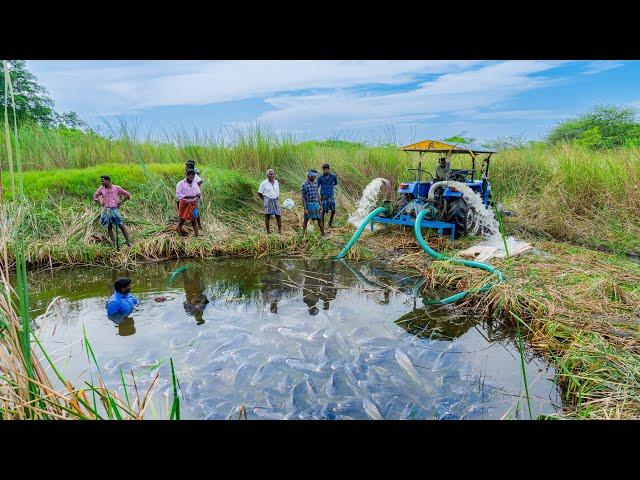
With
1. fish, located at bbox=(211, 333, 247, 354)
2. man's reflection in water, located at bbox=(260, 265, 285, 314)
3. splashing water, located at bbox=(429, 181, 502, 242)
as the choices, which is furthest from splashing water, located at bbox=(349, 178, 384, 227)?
fish, located at bbox=(211, 333, 247, 354)

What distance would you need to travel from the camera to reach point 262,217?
1027 cm

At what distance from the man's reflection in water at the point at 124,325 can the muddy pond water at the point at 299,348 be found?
0.07ft

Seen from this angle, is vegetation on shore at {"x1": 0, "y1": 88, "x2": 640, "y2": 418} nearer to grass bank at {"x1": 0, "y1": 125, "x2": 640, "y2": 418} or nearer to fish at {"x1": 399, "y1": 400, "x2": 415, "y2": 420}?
grass bank at {"x1": 0, "y1": 125, "x2": 640, "y2": 418}

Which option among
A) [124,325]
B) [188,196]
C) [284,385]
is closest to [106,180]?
[188,196]

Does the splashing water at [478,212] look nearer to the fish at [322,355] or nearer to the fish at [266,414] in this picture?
the fish at [322,355]

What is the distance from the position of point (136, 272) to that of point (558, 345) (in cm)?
668

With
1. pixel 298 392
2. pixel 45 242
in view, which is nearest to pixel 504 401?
pixel 298 392

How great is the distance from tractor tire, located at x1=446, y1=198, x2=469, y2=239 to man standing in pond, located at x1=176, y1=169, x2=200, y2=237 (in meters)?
5.27

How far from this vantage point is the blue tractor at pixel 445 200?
25.6 feet

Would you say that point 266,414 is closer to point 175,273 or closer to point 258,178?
point 175,273

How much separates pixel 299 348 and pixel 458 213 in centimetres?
504

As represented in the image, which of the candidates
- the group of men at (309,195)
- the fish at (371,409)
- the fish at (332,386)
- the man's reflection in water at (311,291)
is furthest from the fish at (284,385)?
the group of men at (309,195)

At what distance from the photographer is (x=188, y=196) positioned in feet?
27.9

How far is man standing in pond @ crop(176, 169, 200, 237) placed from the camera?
27.8ft
